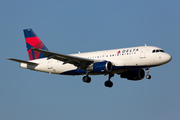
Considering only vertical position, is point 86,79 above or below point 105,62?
below

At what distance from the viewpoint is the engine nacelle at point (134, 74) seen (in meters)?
56.1

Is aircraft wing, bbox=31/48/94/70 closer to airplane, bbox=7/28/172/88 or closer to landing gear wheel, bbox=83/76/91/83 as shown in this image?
airplane, bbox=7/28/172/88

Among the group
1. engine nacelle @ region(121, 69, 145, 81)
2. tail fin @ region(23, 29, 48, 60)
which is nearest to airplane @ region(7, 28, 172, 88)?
engine nacelle @ region(121, 69, 145, 81)

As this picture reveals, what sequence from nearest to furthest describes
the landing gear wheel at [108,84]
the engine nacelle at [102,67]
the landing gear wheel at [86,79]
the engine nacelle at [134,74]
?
the engine nacelle at [102,67]
the landing gear wheel at [86,79]
the engine nacelle at [134,74]
the landing gear wheel at [108,84]

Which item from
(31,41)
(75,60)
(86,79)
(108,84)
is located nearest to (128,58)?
(86,79)

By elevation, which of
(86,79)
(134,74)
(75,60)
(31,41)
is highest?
(31,41)

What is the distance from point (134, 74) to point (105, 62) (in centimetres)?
781

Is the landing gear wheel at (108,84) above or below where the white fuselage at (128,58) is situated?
below

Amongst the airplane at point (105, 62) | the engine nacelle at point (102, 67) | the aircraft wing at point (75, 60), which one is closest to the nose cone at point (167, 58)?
the airplane at point (105, 62)

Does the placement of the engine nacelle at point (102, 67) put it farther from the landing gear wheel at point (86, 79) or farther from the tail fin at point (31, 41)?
the tail fin at point (31, 41)

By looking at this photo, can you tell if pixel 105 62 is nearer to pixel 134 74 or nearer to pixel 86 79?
pixel 86 79

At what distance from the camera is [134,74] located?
5622 centimetres

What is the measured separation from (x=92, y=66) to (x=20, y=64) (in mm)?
13174

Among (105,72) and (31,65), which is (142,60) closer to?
(105,72)
